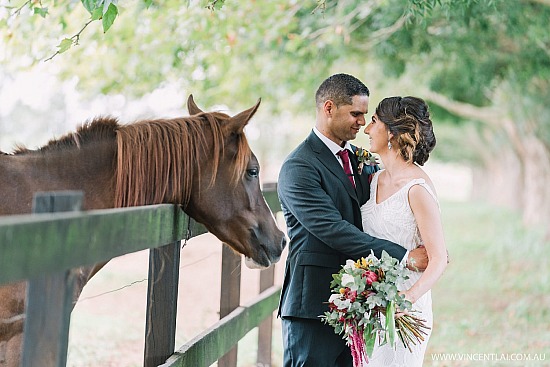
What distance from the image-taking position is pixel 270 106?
17188mm

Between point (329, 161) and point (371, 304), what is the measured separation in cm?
92

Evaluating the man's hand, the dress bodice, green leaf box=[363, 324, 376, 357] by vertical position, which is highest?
the dress bodice

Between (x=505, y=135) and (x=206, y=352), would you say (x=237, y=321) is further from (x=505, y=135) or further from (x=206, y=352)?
(x=505, y=135)

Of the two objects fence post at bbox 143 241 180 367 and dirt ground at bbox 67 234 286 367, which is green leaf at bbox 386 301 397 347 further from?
dirt ground at bbox 67 234 286 367

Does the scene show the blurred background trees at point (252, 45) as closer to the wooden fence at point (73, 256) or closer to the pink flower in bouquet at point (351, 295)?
the wooden fence at point (73, 256)

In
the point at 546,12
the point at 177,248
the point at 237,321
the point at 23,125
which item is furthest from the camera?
the point at 23,125

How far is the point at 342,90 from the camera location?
4.01m

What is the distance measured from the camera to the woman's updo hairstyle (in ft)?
12.5

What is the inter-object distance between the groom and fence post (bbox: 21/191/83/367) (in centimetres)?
177

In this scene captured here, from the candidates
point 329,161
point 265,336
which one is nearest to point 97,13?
point 329,161

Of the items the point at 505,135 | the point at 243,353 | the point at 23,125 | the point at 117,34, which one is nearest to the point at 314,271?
the point at 243,353

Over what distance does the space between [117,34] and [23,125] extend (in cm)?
2978

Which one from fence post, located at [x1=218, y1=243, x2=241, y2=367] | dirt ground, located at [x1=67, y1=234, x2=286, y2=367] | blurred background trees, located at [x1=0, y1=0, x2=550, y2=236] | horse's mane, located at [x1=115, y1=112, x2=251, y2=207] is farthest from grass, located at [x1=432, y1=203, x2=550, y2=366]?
horse's mane, located at [x1=115, y1=112, x2=251, y2=207]

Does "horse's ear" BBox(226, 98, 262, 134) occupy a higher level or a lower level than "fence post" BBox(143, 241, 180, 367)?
higher
